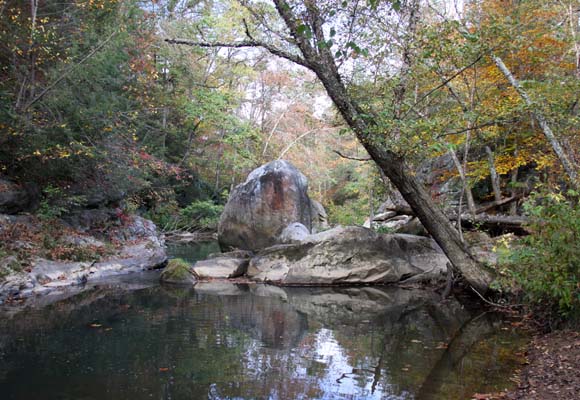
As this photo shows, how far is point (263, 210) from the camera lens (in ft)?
53.9

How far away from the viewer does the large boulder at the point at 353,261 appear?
12508mm

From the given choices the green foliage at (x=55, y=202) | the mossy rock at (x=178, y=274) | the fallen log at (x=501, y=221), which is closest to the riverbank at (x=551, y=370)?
the fallen log at (x=501, y=221)

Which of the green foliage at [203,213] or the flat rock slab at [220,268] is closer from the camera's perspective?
the flat rock slab at [220,268]

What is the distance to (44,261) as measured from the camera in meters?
11.4

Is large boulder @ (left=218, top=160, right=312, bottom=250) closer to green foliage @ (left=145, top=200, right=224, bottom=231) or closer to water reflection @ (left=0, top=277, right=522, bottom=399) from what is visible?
water reflection @ (left=0, top=277, right=522, bottom=399)

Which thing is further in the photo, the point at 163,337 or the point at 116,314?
the point at 116,314

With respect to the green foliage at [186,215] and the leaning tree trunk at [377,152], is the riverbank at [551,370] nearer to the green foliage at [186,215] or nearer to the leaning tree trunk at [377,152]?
the leaning tree trunk at [377,152]

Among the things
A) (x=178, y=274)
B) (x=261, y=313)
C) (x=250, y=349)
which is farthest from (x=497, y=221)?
(x=178, y=274)

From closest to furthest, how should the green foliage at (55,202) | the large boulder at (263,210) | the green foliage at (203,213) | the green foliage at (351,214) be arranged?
1. the green foliage at (55,202)
2. the large boulder at (263,210)
3. the green foliage at (351,214)
4. the green foliage at (203,213)

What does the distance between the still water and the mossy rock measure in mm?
1878

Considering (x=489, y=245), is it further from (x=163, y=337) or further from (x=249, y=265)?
(x=163, y=337)

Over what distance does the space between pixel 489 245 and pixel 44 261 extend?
1093 centimetres

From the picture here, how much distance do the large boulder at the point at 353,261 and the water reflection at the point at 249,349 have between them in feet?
7.34

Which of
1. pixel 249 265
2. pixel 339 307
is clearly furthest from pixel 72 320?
pixel 249 265
